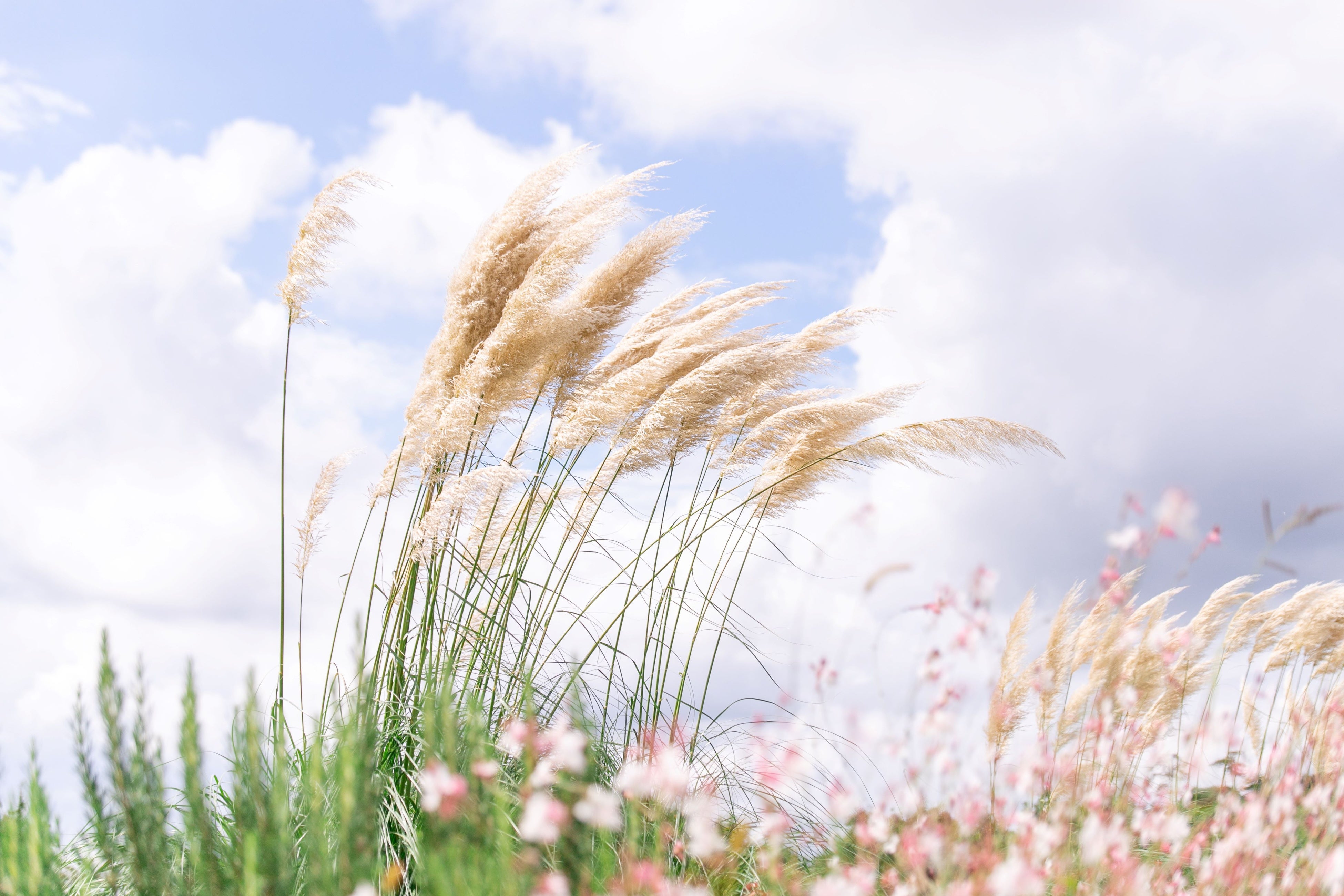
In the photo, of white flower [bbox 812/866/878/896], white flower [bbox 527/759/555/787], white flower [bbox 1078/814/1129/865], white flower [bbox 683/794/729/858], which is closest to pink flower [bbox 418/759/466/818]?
white flower [bbox 527/759/555/787]

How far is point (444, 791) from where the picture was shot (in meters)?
1.30

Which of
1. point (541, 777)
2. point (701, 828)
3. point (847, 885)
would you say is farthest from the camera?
Answer: point (847, 885)

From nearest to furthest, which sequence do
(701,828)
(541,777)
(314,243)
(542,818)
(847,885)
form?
1. (542,818)
2. (541,777)
3. (701,828)
4. (847,885)
5. (314,243)

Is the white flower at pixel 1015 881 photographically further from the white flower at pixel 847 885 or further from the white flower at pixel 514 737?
the white flower at pixel 514 737

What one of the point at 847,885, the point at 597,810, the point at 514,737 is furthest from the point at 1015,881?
the point at 514,737

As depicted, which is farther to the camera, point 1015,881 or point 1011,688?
point 1011,688

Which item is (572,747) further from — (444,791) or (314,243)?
(314,243)

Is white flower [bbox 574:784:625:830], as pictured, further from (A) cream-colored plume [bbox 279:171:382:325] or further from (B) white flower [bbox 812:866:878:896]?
(A) cream-colored plume [bbox 279:171:382:325]

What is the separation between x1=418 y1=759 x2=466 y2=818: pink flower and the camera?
4.28 ft

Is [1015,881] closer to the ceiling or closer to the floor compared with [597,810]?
closer to the floor

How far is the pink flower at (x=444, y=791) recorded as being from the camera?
1.30m

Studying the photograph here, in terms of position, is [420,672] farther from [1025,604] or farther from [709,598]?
[1025,604]

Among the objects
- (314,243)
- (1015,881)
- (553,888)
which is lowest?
(1015,881)

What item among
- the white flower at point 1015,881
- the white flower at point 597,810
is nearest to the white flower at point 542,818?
the white flower at point 597,810
